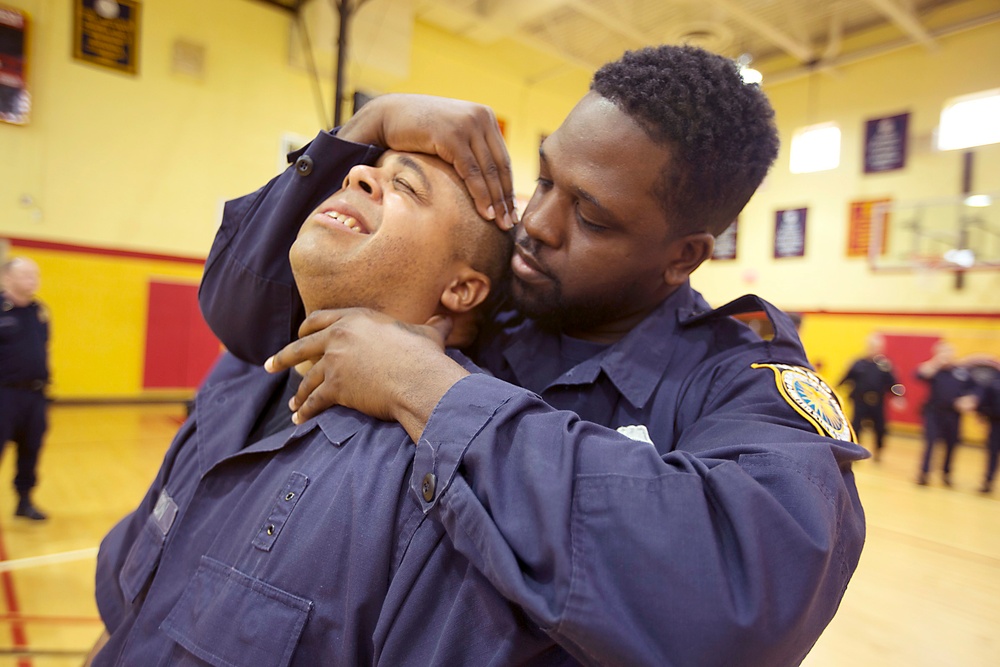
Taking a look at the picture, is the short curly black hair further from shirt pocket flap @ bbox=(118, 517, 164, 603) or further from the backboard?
the backboard

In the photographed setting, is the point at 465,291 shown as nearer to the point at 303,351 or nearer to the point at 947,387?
the point at 303,351

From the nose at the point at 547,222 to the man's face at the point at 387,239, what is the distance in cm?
16

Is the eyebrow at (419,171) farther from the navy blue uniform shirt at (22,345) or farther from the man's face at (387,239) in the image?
the navy blue uniform shirt at (22,345)

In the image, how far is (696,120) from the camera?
1.35 meters

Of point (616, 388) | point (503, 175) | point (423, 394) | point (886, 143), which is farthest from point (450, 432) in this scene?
point (886, 143)

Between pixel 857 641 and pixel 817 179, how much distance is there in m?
8.09

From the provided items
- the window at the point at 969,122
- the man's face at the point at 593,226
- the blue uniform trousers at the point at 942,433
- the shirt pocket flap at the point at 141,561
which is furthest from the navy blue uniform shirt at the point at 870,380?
the shirt pocket flap at the point at 141,561

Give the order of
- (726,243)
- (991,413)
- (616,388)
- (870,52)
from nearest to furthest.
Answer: (616,388)
(726,243)
(991,413)
(870,52)

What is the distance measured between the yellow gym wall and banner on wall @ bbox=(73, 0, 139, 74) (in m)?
0.11

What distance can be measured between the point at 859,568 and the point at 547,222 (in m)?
4.38

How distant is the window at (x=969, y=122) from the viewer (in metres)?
7.73

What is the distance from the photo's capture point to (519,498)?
845 millimetres

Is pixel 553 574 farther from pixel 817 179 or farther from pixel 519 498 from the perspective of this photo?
pixel 817 179

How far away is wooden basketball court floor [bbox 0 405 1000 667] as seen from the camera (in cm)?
320
